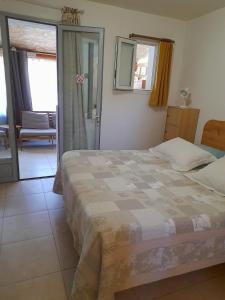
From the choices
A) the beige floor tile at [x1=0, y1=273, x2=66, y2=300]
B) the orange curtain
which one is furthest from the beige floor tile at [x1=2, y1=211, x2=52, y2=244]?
the orange curtain

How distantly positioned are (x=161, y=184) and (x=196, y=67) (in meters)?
2.26

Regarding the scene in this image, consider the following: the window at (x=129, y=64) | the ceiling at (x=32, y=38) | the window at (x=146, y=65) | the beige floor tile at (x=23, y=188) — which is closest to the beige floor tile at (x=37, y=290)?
the beige floor tile at (x=23, y=188)

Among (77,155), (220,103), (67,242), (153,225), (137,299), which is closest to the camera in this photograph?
(153,225)

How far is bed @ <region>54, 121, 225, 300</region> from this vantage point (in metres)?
1.21

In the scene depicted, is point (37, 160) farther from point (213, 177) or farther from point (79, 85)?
point (213, 177)

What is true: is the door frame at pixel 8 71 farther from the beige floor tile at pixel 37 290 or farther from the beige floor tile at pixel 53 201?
the beige floor tile at pixel 37 290

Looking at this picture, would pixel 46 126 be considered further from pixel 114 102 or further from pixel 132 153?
pixel 132 153

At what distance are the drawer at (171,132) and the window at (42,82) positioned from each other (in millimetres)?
3317

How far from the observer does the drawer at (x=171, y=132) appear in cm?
327

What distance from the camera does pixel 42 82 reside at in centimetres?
559

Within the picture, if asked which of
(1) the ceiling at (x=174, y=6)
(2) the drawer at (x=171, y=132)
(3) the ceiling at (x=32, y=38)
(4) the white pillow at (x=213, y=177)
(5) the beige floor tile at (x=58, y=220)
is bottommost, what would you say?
(5) the beige floor tile at (x=58, y=220)

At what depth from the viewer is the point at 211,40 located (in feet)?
9.70

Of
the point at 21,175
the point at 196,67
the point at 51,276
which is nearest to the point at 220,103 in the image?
the point at 196,67

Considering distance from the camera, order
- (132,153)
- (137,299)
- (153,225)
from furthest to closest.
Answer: (132,153) → (137,299) → (153,225)
